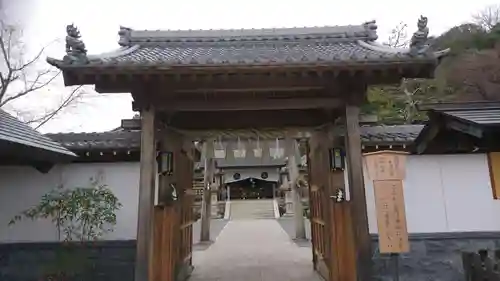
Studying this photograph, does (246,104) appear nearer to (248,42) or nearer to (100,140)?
(248,42)

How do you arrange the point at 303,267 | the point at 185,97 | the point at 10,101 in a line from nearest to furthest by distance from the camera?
the point at 185,97 < the point at 303,267 < the point at 10,101

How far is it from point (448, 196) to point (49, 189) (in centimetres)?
660

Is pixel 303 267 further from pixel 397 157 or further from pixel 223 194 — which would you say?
pixel 223 194

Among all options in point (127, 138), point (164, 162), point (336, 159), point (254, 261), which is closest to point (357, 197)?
point (336, 159)

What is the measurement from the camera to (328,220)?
6.36 meters

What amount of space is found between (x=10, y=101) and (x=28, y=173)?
44.0 feet

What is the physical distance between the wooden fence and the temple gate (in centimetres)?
123

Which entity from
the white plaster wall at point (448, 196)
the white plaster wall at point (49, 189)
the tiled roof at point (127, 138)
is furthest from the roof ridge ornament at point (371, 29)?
the white plaster wall at point (49, 189)

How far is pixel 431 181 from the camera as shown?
Result: 250 inches

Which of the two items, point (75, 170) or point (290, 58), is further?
point (75, 170)

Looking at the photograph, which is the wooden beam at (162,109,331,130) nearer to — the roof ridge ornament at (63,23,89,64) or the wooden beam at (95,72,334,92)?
the wooden beam at (95,72,334,92)

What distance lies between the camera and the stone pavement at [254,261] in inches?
291

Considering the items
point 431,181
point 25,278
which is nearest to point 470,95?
point 431,181

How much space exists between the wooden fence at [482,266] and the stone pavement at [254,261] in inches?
109
